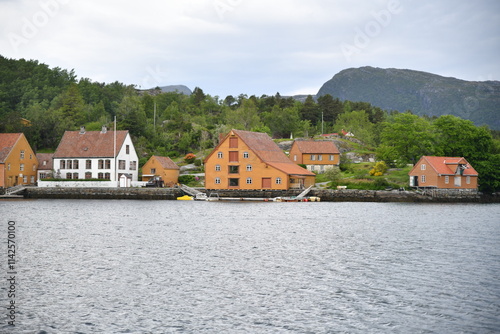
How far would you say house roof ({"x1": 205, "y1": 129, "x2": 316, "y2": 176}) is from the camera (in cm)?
7912

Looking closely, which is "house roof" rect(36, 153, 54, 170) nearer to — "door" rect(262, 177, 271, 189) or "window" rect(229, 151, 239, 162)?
"window" rect(229, 151, 239, 162)

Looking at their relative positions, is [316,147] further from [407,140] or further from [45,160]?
[45,160]

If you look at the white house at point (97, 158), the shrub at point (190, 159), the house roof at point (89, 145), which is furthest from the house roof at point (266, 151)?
the shrub at point (190, 159)

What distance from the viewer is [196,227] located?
4241 cm

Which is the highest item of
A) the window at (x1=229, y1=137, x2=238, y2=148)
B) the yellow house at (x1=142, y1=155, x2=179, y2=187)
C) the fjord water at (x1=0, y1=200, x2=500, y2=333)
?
the window at (x1=229, y1=137, x2=238, y2=148)

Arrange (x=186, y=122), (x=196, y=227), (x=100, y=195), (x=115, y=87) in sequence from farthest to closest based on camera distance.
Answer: (x=115, y=87), (x=186, y=122), (x=100, y=195), (x=196, y=227)

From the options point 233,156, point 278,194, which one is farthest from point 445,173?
point 233,156

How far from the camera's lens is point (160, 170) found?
275ft

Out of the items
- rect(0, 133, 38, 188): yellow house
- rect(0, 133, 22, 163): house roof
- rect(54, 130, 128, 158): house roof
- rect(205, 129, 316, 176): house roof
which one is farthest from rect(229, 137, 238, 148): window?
rect(0, 133, 22, 163): house roof

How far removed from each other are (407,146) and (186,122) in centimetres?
5336

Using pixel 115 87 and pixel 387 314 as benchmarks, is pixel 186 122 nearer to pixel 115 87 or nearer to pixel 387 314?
pixel 115 87

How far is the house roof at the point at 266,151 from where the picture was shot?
79125mm

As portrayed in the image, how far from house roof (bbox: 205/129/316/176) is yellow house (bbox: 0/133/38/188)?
3051 cm

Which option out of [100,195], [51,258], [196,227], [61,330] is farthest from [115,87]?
[61,330]
